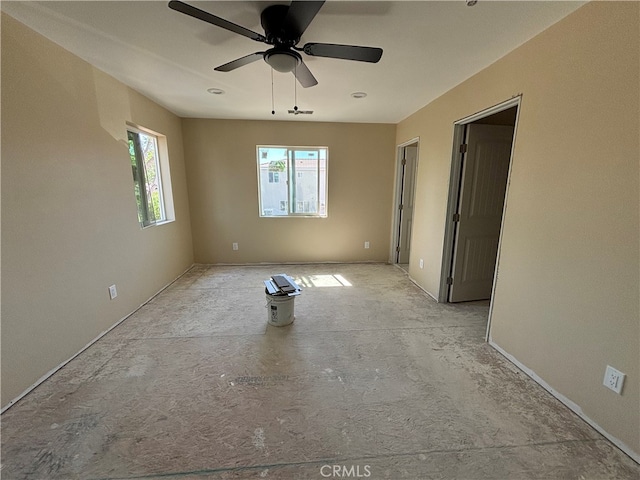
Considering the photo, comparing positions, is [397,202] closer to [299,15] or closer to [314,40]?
[314,40]

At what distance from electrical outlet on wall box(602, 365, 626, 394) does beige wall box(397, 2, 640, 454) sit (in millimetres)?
29

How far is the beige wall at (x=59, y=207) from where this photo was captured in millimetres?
1637

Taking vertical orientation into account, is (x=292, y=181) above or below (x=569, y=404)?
above

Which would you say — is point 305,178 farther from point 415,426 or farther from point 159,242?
point 415,426

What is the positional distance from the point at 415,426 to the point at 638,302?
51.3 inches

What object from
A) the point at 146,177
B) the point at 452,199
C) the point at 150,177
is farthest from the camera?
the point at 150,177

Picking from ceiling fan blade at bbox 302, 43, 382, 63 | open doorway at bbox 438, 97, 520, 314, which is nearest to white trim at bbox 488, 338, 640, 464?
open doorway at bbox 438, 97, 520, 314

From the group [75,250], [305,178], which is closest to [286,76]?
[305,178]

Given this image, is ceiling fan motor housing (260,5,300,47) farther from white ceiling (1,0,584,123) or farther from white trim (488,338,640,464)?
white trim (488,338,640,464)

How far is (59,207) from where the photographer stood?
1.96 meters

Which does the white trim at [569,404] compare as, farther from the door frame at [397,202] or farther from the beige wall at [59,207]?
the beige wall at [59,207]

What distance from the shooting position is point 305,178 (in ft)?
14.7

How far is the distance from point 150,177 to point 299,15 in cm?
302
